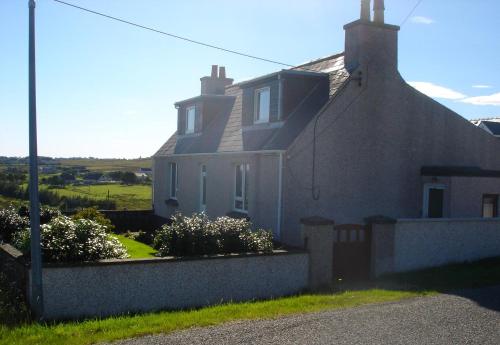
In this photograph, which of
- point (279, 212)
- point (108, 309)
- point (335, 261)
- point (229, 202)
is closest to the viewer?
point (108, 309)

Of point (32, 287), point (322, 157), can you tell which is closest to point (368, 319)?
point (32, 287)

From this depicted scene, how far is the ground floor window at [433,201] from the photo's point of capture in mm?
17938

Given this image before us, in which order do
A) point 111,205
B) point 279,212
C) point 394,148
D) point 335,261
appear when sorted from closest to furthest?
1. point 335,261
2. point 279,212
3. point 394,148
4. point 111,205

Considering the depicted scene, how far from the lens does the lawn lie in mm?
8688

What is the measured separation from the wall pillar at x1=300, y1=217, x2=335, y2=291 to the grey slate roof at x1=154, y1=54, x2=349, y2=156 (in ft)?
10.8

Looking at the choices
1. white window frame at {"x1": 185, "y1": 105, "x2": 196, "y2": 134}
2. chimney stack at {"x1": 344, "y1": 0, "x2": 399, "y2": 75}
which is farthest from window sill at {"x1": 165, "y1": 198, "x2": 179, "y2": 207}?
chimney stack at {"x1": 344, "y1": 0, "x2": 399, "y2": 75}

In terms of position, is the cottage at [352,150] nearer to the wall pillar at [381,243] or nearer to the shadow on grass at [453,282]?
the wall pillar at [381,243]

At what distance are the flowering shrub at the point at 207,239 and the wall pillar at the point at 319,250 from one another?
0.92 meters

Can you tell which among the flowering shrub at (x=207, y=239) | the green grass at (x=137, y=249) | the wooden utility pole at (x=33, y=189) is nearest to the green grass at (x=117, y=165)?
the green grass at (x=137, y=249)

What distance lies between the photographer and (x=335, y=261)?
43.8 feet

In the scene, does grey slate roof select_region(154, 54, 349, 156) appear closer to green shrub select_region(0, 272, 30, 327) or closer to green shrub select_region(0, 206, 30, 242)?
green shrub select_region(0, 206, 30, 242)

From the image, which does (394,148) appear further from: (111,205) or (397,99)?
(111,205)

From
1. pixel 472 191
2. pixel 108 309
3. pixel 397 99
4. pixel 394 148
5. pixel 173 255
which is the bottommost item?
pixel 108 309

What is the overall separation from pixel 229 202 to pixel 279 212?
12.3 ft
